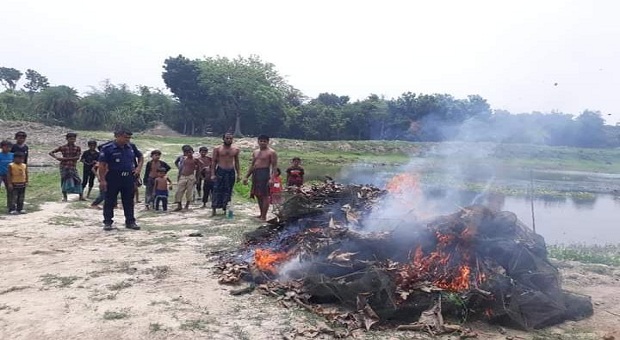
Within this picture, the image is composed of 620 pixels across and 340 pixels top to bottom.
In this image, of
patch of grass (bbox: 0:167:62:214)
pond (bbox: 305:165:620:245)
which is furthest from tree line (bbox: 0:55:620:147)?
patch of grass (bbox: 0:167:62:214)

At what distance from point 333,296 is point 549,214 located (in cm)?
1516

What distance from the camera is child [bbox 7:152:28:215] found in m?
9.97

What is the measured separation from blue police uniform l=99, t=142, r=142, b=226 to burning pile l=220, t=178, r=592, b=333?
9.38 feet

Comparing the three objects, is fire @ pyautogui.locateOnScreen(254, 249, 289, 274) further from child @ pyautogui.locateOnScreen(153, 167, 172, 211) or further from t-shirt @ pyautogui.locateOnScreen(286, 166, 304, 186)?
child @ pyautogui.locateOnScreen(153, 167, 172, 211)

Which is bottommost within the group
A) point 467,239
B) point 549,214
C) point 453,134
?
point 549,214

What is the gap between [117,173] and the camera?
8.66m

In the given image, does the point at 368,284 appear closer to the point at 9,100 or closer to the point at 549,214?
the point at 549,214

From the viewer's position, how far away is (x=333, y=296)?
5430 mm

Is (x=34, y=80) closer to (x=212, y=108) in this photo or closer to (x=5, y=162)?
(x=212, y=108)

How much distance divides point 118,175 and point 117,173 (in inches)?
1.7

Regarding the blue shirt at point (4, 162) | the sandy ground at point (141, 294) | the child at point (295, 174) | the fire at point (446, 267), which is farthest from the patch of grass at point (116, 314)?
the blue shirt at point (4, 162)

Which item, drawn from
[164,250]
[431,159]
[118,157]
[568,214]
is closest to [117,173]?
[118,157]

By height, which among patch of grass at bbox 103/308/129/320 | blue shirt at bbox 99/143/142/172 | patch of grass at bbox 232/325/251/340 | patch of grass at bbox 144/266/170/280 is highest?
blue shirt at bbox 99/143/142/172

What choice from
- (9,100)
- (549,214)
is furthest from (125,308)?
(9,100)
